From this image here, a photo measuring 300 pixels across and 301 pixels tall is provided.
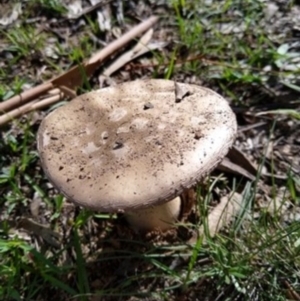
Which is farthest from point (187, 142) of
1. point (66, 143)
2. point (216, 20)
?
point (216, 20)

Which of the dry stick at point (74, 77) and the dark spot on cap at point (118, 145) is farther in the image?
the dry stick at point (74, 77)

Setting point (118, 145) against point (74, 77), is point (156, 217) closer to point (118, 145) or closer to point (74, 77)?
point (118, 145)

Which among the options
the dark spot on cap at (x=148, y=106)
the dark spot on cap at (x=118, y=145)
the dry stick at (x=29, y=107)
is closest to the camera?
the dark spot on cap at (x=118, y=145)

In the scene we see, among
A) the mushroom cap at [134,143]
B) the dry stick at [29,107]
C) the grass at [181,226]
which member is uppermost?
the mushroom cap at [134,143]

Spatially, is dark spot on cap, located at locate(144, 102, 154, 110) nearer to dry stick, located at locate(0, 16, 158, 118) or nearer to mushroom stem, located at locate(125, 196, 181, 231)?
mushroom stem, located at locate(125, 196, 181, 231)

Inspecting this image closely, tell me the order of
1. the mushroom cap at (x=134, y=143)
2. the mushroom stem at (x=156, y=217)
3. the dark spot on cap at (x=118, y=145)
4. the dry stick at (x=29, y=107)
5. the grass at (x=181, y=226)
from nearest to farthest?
the mushroom cap at (x=134, y=143) < the dark spot on cap at (x=118, y=145) < the grass at (x=181, y=226) < the mushroom stem at (x=156, y=217) < the dry stick at (x=29, y=107)

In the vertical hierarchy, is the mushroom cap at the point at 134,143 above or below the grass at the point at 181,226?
above

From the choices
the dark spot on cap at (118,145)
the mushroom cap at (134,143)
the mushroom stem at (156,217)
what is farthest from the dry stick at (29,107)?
the dark spot on cap at (118,145)

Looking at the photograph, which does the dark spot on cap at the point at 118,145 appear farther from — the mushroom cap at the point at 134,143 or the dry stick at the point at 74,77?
the dry stick at the point at 74,77
